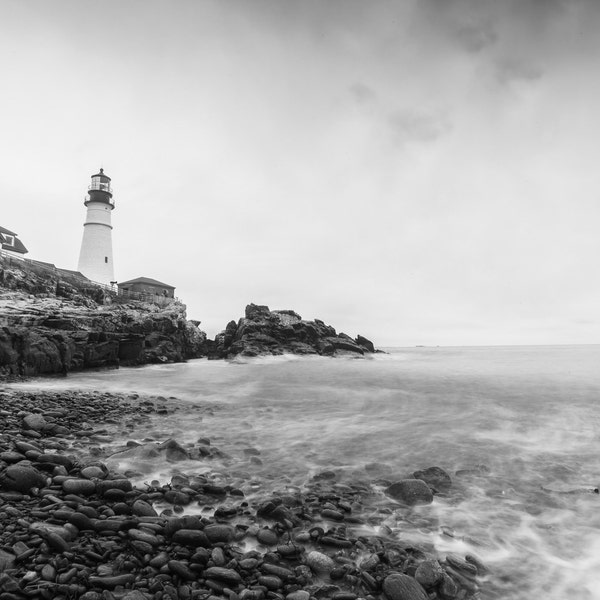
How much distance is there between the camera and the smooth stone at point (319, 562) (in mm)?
4496

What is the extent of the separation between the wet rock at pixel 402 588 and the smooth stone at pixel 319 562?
2.32 feet

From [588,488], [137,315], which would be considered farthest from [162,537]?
[137,315]

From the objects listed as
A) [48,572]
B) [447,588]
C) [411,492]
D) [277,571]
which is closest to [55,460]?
[48,572]

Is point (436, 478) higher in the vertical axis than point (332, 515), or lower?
lower

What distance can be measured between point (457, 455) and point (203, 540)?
784cm

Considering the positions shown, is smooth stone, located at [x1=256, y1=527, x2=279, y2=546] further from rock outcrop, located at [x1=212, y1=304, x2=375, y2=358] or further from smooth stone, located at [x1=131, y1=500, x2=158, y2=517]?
rock outcrop, located at [x1=212, y1=304, x2=375, y2=358]

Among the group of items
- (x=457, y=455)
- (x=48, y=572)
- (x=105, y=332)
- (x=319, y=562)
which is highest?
(x=105, y=332)

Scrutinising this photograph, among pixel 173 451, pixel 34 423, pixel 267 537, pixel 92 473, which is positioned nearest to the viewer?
pixel 267 537

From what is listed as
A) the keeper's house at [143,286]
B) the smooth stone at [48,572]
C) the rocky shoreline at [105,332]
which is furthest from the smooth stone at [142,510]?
the keeper's house at [143,286]

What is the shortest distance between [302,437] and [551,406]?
14858 mm

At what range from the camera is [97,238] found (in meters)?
61.0

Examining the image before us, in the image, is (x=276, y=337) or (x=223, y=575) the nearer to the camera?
(x=223, y=575)

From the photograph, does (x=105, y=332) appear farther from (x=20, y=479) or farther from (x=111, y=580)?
(x=111, y=580)

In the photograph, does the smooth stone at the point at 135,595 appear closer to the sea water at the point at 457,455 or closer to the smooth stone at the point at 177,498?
the smooth stone at the point at 177,498
